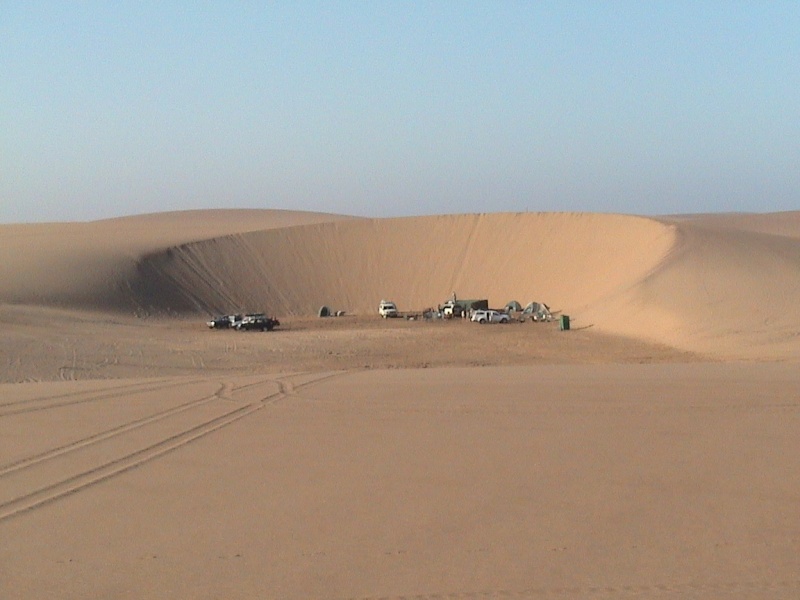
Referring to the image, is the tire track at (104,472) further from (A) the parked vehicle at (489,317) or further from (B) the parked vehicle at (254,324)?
(A) the parked vehicle at (489,317)

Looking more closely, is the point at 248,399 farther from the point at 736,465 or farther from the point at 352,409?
the point at 736,465

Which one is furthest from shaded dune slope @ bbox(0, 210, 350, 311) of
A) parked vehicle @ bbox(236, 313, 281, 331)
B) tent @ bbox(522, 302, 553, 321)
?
tent @ bbox(522, 302, 553, 321)

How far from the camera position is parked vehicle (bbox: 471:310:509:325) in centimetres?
4381

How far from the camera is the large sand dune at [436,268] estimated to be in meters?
37.2

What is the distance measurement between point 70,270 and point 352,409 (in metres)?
42.1

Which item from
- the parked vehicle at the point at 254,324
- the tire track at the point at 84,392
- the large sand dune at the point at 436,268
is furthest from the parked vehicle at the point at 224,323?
the tire track at the point at 84,392

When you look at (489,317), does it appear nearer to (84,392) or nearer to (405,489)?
(84,392)

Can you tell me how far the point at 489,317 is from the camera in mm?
43938

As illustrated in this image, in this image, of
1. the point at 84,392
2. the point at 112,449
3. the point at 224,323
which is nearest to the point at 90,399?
the point at 84,392

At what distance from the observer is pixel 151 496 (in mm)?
A: 7789

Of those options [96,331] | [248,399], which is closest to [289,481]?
[248,399]

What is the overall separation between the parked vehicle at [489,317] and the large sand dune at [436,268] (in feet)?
10.8

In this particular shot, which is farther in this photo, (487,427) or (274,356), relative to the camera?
(274,356)

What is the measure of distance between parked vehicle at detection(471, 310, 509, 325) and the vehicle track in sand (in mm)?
29306
